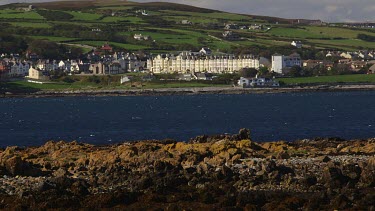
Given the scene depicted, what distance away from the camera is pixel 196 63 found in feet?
446

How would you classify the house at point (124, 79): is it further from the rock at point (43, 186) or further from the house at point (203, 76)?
the rock at point (43, 186)

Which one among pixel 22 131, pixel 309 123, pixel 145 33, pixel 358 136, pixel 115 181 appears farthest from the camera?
pixel 145 33

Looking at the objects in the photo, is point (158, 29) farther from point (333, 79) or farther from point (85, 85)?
point (333, 79)

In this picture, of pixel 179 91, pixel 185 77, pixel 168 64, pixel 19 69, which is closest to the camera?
pixel 179 91

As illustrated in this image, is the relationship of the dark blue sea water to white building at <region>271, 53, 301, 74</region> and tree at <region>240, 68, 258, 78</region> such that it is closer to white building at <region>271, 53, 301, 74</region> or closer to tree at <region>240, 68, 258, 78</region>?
tree at <region>240, 68, 258, 78</region>

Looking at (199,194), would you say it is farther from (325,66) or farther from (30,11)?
(30,11)

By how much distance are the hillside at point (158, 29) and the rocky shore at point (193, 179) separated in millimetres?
116000

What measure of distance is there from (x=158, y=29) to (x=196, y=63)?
2418 cm

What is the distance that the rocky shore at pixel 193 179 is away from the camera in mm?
21922

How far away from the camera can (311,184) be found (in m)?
24.0

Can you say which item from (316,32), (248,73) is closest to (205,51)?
(248,73)

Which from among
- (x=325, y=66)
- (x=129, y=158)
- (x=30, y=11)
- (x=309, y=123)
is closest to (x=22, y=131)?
(x=309, y=123)

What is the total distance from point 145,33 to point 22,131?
98627 millimetres

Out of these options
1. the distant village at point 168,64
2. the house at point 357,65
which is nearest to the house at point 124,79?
the distant village at point 168,64
